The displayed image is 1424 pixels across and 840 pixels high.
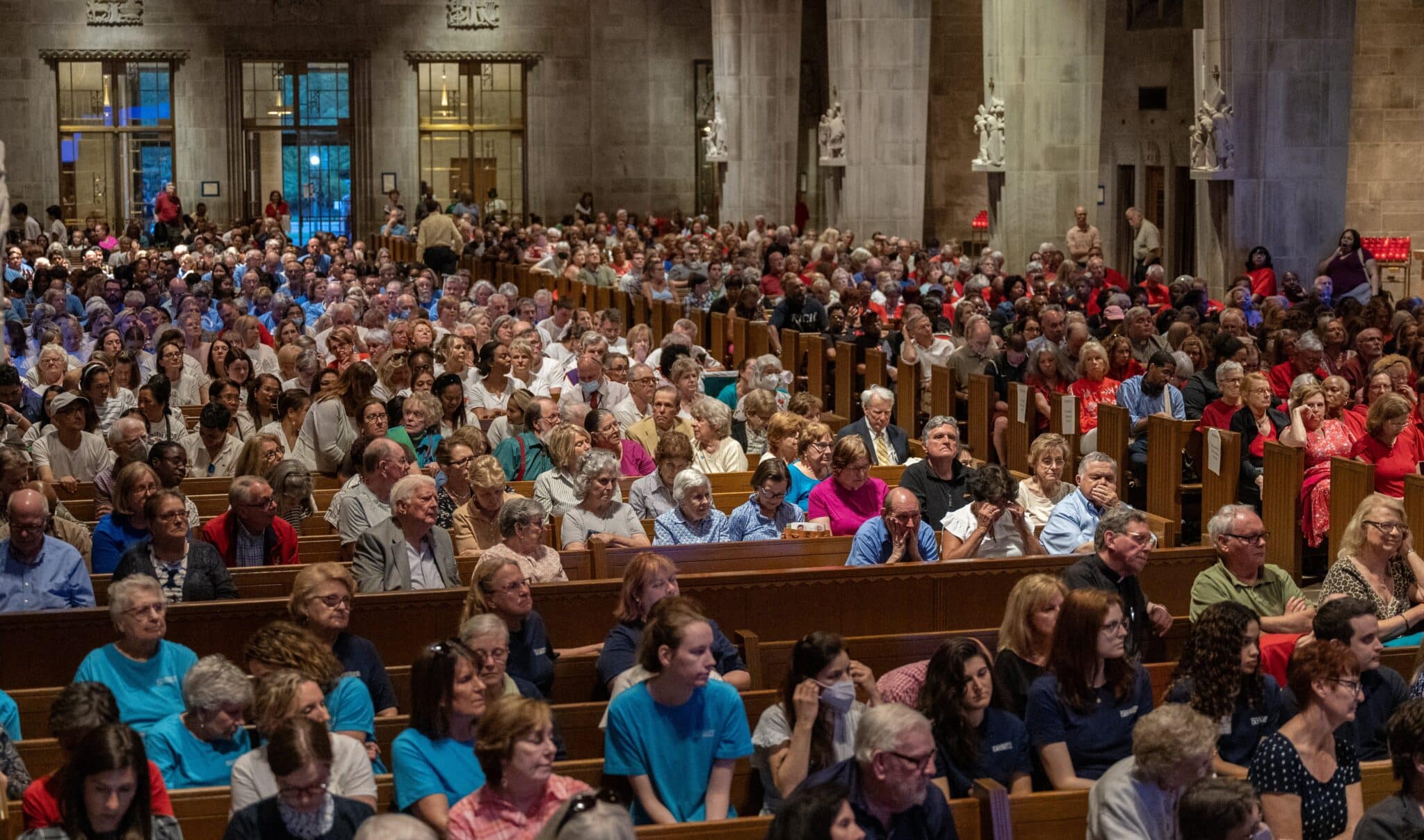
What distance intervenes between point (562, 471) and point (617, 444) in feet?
2.59

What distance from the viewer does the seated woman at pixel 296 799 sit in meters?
5.10

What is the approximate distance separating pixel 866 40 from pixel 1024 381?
43.3 feet

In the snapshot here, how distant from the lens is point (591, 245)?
77.8ft

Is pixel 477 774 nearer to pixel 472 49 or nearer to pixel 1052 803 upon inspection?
pixel 1052 803

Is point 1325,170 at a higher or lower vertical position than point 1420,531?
higher

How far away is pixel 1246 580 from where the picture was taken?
7.64m

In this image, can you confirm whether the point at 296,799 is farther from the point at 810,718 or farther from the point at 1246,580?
the point at 1246,580

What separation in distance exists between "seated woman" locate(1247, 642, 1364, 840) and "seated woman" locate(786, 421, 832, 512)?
4122mm

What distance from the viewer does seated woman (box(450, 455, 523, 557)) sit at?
8.47m

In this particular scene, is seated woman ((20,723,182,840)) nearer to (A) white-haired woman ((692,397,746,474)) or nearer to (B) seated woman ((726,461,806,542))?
(B) seated woman ((726,461,806,542))

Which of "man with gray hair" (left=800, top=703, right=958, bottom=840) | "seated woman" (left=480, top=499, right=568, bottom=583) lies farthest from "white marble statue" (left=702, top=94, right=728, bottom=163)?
"man with gray hair" (left=800, top=703, right=958, bottom=840)

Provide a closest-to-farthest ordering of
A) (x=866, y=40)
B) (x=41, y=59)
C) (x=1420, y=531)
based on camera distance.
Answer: (x=1420, y=531)
(x=866, y=40)
(x=41, y=59)

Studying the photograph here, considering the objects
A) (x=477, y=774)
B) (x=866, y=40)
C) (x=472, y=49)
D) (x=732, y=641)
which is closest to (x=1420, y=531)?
(x=732, y=641)

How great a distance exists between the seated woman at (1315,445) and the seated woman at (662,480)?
331 cm
